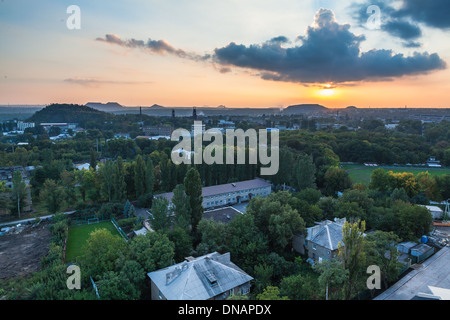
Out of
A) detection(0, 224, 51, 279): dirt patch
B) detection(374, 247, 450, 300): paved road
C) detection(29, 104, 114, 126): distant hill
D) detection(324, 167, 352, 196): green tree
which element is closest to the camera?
detection(374, 247, 450, 300): paved road

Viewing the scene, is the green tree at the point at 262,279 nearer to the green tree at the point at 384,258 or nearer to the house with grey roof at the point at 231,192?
the green tree at the point at 384,258

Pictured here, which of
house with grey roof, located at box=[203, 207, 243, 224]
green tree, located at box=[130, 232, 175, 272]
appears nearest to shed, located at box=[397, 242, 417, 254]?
house with grey roof, located at box=[203, 207, 243, 224]

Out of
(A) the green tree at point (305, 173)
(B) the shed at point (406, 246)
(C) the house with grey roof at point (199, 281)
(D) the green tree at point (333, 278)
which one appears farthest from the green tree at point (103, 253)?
(A) the green tree at point (305, 173)

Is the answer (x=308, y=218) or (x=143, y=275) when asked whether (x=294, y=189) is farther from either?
(x=143, y=275)

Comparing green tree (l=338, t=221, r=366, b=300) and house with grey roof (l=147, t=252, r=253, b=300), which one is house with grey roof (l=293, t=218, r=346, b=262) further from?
house with grey roof (l=147, t=252, r=253, b=300)

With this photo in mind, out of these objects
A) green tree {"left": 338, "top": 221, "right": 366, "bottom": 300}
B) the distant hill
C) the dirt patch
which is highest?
the distant hill
